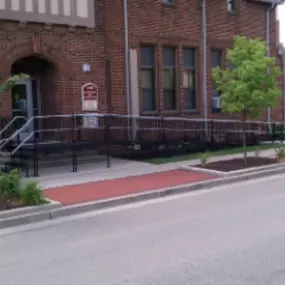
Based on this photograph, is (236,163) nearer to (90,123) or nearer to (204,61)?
(90,123)

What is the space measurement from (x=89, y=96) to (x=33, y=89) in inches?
70.9

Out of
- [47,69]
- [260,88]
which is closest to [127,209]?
[260,88]

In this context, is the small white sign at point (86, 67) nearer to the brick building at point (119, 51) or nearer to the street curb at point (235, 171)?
the brick building at point (119, 51)

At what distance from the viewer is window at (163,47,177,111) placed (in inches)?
729

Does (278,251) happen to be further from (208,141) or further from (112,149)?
(208,141)

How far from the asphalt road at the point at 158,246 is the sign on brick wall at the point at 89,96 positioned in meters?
6.14

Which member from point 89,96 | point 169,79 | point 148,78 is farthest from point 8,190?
point 169,79

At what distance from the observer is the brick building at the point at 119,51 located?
1474cm

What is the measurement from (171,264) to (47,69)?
10.8m

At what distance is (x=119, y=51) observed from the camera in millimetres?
16922

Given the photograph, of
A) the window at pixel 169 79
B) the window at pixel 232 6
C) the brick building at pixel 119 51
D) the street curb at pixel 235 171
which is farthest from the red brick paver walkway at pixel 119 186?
the window at pixel 232 6

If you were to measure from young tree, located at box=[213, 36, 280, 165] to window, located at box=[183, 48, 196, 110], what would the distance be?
4.72 m

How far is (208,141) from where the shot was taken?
1811 cm

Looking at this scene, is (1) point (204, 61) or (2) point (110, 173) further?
(1) point (204, 61)
